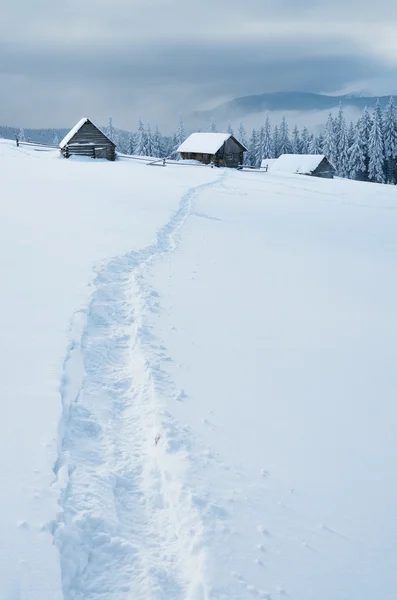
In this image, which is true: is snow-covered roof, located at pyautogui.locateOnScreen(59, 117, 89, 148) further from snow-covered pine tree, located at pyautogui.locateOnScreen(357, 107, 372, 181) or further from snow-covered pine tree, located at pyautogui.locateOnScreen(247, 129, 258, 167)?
snow-covered pine tree, located at pyautogui.locateOnScreen(247, 129, 258, 167)

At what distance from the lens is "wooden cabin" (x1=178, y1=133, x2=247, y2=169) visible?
1982 inches

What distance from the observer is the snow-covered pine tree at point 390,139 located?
2712 inches

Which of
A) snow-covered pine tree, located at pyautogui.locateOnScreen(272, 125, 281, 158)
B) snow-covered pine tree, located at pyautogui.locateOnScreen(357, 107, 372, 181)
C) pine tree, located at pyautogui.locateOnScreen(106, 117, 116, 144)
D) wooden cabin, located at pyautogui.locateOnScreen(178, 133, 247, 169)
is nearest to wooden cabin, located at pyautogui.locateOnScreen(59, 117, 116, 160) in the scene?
wooden cabin, located at pyautogui.locateOnScreen(178, 133, 247, 169)

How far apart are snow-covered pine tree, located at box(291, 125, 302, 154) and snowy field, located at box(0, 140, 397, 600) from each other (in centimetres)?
8364

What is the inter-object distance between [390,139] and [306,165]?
18.3 m

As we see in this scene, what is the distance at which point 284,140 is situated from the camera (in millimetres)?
89562

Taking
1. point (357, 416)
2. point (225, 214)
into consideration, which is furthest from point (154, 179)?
point (357, 416)

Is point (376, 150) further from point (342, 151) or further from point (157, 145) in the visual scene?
point (157, 145)

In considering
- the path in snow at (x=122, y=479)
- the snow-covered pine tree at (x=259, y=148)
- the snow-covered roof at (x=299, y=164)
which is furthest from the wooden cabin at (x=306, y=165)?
the path in snow at (x=122, y=479)

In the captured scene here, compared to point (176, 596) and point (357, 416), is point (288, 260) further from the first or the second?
point (176, 596)

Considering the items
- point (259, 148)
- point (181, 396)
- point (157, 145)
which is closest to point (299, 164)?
point (259, 148)

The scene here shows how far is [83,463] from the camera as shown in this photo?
4848mm

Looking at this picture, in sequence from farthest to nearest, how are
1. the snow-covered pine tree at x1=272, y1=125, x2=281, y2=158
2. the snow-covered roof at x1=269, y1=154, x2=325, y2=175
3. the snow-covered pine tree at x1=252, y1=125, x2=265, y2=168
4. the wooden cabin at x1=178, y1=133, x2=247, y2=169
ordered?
the snow-covered pine tree at x1=272, y1=125, x2=281, y2=158 < the snow-covered pine tree at x1=252, y1=125, x2=265, y2=168 < the snow-covered roof at x1=269, y1=154, x2=325, y2=175 < the wooden cabin at x1=178, y1=133, x2=247, y2=169

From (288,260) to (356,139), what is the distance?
204 ft
